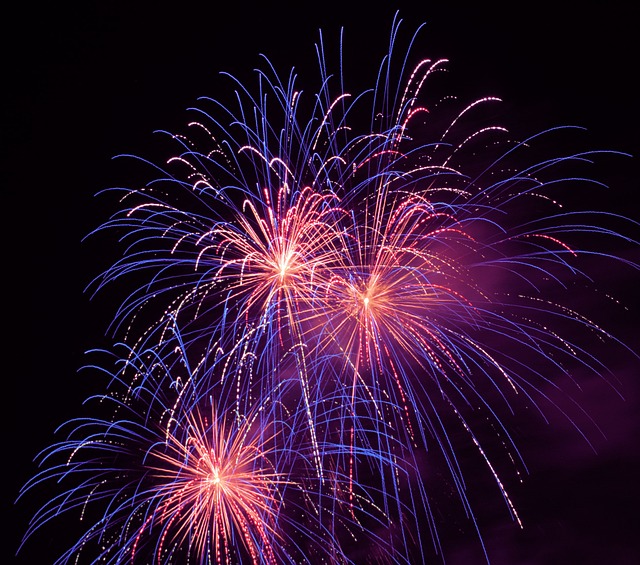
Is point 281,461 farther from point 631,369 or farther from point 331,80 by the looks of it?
point 331,80

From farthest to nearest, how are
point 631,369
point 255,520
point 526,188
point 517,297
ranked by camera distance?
1. point 526,188
2. point 517,297
3. point 631,369
4. point 255,520

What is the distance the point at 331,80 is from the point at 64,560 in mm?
6608

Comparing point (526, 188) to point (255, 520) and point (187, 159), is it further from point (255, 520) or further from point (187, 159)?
point (255, 520)

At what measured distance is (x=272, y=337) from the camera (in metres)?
6.73

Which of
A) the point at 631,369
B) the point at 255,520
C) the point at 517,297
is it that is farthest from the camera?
the point at 517,297

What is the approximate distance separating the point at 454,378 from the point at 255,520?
8.97 feet

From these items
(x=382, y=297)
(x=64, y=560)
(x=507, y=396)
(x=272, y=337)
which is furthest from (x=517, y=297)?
(x=64, y=560)

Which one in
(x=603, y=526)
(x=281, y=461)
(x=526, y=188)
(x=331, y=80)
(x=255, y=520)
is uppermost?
(x=331, y=80)

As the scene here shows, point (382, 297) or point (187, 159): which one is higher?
point (187, 159)

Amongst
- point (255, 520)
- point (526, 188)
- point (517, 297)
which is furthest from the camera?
point (526, 188)

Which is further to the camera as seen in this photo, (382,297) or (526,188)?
(526,188)

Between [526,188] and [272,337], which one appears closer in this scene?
[272,337]

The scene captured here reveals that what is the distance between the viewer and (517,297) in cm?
795

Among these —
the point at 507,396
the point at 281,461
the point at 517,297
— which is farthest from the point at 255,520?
the point at 517,297
